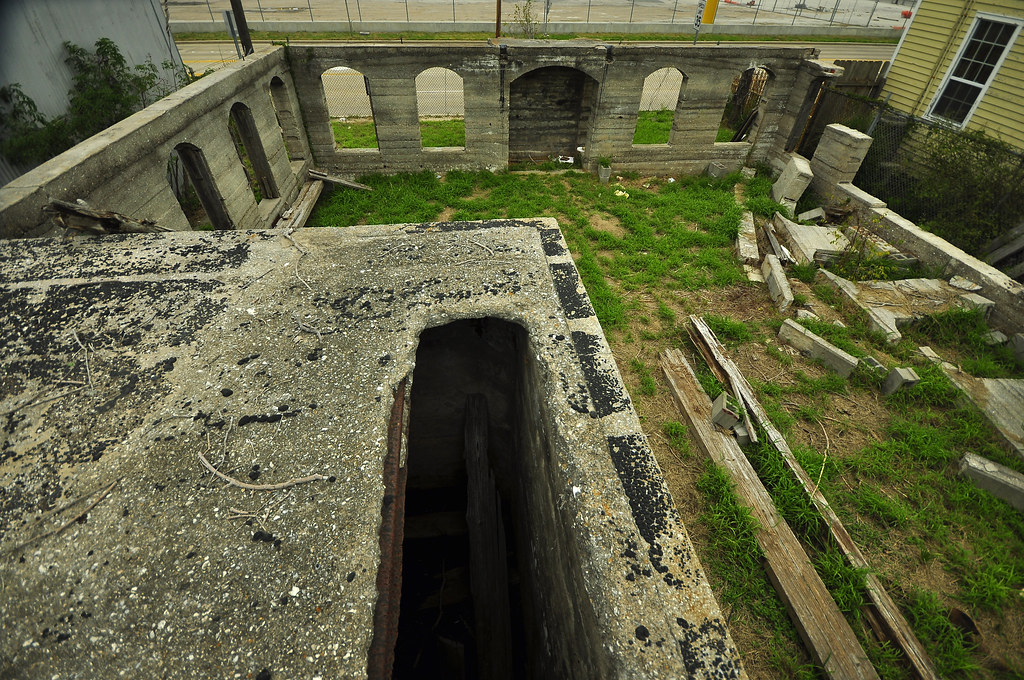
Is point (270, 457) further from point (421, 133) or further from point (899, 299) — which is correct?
point (421, 133)

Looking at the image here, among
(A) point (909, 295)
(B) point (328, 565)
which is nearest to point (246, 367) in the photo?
(B) point (328, 565)

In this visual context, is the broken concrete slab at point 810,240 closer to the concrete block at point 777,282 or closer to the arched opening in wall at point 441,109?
the concrete block at point 777,282

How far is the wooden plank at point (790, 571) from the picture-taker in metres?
3.54

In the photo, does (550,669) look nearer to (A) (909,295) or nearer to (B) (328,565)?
(B) (328,565)

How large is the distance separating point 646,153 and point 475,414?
361 inches

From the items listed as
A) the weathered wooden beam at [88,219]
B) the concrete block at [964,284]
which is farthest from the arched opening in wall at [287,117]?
the concrete block at [964,284]

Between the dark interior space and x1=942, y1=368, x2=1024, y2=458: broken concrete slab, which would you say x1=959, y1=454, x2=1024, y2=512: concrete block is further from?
the dark interior space

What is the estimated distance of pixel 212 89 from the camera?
655cm

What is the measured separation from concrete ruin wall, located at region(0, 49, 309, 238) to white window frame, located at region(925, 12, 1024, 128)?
14.3 meters

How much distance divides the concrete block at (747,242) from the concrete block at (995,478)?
14.2 feet

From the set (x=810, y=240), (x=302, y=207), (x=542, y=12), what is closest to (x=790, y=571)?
(x=810, y=240)

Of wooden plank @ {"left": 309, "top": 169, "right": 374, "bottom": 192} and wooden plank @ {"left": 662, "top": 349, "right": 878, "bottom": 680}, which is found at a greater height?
wooden plank @ {"left": 309, "top": 169, "right": 374, "bottom": 192}

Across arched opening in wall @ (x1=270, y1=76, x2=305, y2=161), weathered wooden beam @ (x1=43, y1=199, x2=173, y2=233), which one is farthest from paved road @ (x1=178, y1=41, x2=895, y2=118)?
weathered wooden beam @ (x1=43, y1=199, x2=173, y2=233)

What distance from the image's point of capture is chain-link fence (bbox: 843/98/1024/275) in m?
7.62
